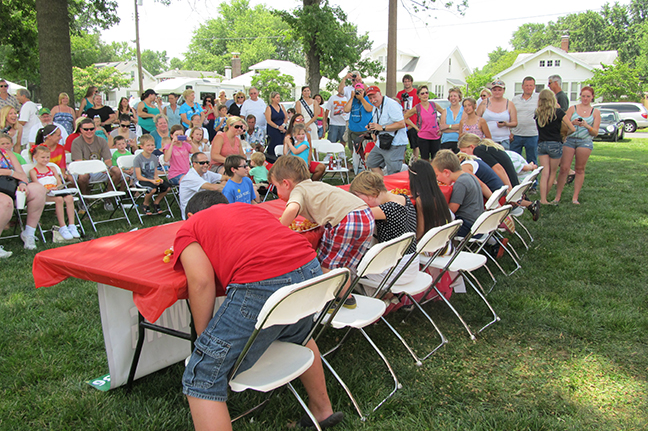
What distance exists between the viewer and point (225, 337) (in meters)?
2.01

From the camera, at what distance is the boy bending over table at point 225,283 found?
197cm

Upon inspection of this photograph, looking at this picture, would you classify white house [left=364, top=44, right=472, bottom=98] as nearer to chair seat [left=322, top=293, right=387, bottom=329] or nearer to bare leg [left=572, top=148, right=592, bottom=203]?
bare leg [left=572, top=148, right=592, bottom=203]

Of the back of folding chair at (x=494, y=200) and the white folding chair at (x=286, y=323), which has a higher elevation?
the back of folding chair at (x=494, y=200)

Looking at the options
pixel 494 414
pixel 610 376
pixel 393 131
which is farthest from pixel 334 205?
pixel 393 131

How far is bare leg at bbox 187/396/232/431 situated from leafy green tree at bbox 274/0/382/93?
12.9 metres

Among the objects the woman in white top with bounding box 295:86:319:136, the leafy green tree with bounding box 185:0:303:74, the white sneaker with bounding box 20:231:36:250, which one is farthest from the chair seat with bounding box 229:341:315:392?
the leafy green tree with bounding box 185:0:303:74

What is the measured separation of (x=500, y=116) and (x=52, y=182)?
6271 mm

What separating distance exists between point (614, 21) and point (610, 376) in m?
74.8

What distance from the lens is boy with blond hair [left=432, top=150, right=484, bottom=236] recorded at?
435 cm

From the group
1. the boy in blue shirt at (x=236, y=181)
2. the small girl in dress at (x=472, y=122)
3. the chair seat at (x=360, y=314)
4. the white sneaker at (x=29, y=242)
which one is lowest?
the white sneaker at (x=29, y=242)

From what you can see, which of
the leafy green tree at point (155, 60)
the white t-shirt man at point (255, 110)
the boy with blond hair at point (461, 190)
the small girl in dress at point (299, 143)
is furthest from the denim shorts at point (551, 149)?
the leafy green tree at point (155, 60)

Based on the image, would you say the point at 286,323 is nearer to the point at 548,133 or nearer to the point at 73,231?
the point at 73,231

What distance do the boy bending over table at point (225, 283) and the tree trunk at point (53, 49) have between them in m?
9.59

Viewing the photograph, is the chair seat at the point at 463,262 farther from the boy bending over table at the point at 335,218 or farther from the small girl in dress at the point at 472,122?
the small girl in dress at the point at 472,122
